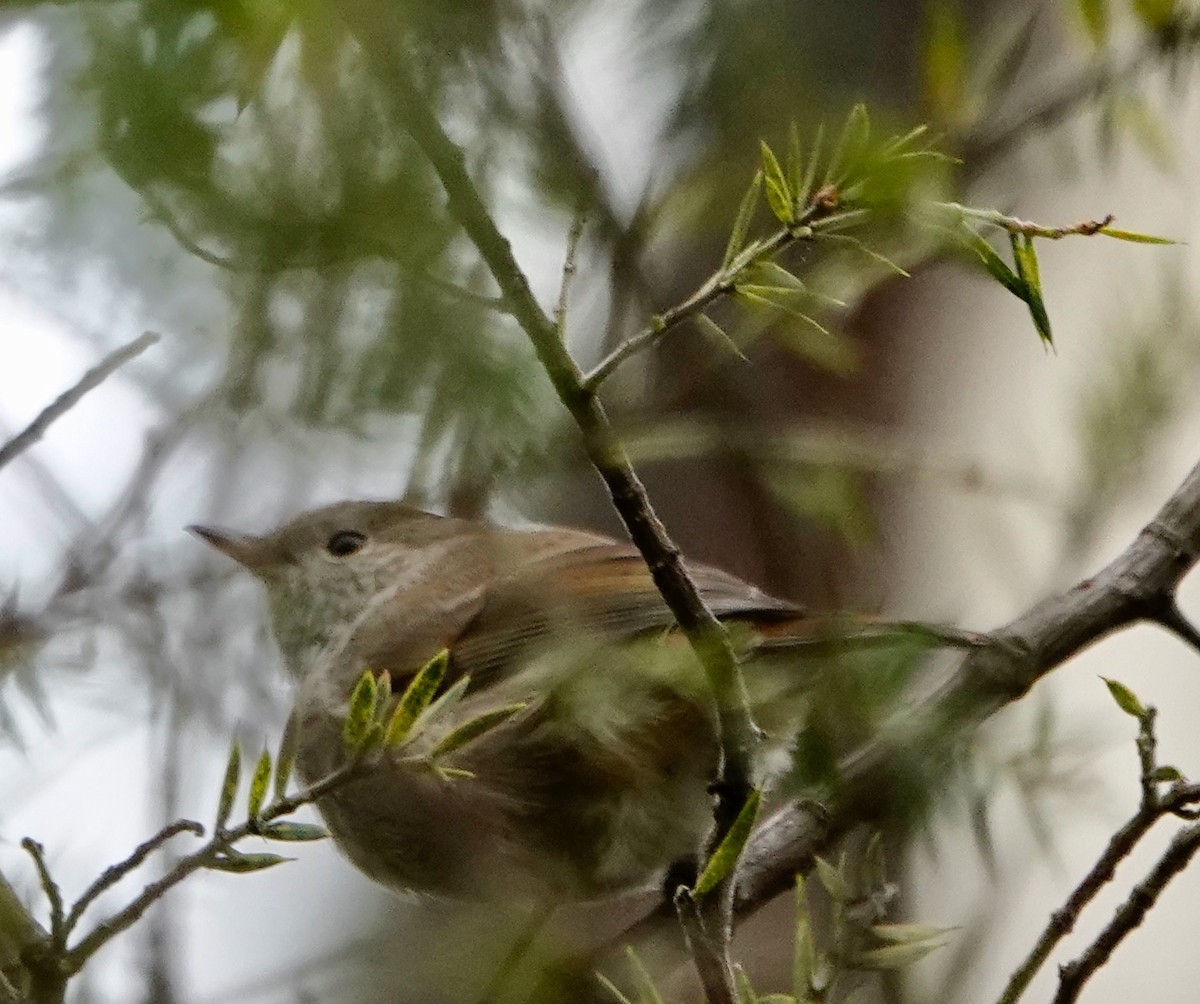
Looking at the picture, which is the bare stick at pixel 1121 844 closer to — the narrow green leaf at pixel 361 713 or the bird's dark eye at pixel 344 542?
the narrow green leaf at pixel 361 713

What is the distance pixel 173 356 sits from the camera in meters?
1.01

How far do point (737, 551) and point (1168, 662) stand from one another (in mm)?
1956

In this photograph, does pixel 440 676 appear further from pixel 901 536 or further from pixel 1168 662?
pixel 1168 662

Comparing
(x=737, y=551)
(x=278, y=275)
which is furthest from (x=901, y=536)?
(x=278, y=275)

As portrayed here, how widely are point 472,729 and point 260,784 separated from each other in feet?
0.43

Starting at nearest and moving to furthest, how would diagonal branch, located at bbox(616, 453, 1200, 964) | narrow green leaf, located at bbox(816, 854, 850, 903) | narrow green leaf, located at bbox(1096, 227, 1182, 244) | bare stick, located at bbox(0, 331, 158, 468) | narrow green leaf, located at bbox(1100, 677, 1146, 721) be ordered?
narrow green leaf, located at bbox(1096, 227, 1182, 244) < narrow green leaf, located at bbox(1100, 677, 1146, 721) < narrow green leaf, located at bbox(816, 854, 850, 903) < bare stick, located at bbox(0, 331, 158, 468) < diagonal branch, located at bbox(616, 453, 1200, 964)

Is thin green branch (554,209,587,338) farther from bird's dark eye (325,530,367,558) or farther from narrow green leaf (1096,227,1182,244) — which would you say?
bird's dark eye (325,530,367,558)

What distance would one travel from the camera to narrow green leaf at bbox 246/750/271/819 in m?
0.87

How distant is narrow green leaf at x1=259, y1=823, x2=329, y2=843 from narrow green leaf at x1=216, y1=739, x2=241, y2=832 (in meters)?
0.03

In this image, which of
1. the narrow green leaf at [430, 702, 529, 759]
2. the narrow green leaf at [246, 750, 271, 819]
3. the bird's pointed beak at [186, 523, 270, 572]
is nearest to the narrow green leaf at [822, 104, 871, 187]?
Result: the narrow green leaf at [430, 702, 529, 759]

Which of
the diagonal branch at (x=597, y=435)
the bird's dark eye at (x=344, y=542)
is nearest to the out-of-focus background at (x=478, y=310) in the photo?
the diagonal branch at (x=597, y=435)

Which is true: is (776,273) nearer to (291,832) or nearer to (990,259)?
(990,259)

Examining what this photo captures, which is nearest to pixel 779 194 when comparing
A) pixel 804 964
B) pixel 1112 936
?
pixel 804 964

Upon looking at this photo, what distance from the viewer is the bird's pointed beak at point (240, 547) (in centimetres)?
213
